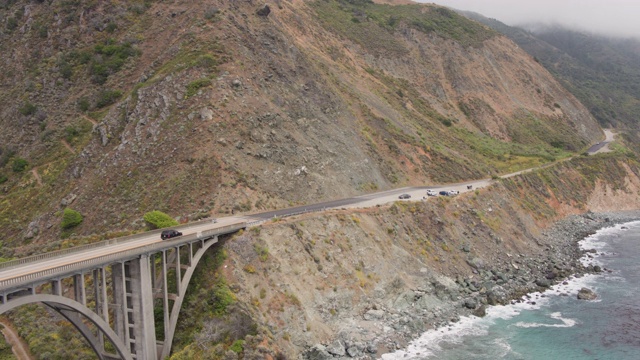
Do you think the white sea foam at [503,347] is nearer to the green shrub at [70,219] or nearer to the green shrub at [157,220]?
the green shrub at [157,220]

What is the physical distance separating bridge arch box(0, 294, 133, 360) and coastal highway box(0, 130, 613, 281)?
7.23 feet

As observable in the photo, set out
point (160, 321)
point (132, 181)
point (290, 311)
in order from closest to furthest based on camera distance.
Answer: point (160, 321) < point (290, 311) < point (132, 181)

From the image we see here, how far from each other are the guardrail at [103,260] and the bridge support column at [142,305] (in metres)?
0.85

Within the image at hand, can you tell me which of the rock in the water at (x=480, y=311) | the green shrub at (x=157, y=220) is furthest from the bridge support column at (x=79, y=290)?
the rock in the water at (x=480, y=311)

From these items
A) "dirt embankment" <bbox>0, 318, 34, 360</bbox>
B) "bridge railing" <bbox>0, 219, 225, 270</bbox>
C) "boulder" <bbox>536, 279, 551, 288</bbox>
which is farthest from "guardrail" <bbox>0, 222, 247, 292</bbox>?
"boulder" <bbox>536, 279, 551, 288</bbox>

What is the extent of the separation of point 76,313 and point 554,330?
128 ft

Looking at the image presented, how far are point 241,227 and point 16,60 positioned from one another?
56.0 metres

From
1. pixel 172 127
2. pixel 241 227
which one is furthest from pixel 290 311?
pixel 172 127

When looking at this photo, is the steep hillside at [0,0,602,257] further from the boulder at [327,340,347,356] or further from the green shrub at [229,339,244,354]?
the boulder at [327,340,347,356]

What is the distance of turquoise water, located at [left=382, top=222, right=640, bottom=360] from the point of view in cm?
3878

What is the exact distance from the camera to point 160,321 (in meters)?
33.8

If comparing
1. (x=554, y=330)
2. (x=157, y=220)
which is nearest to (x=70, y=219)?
(x=157, y=220)

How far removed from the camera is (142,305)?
29.6m

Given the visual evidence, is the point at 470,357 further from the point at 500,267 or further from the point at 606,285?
the point at 606,285
